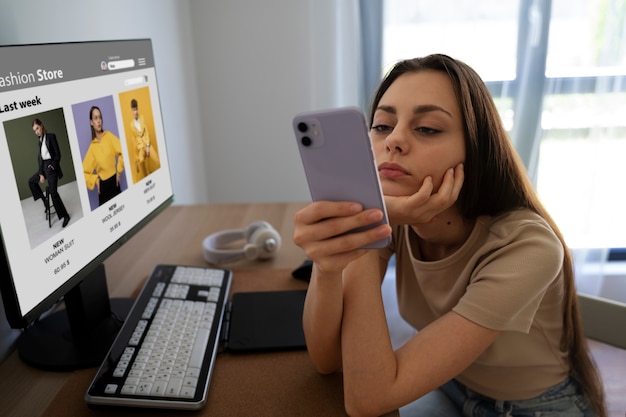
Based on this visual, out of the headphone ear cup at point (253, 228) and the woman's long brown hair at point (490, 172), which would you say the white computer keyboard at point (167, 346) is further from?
the woman's long brown hair at point (490, 172)

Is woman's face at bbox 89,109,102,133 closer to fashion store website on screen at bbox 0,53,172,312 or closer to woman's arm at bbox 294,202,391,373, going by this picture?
fashion store website on screen at bbox 0,53,172,312

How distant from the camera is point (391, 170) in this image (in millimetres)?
833

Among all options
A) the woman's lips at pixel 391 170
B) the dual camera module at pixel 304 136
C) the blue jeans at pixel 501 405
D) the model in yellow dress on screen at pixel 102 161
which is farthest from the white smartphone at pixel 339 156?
the blue jeans at pixel 501 405

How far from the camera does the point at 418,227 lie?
0.99m

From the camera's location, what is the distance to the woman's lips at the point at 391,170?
2.71 ft

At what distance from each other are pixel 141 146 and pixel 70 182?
271 millimetres

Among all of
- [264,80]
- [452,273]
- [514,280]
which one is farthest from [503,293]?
[264,80]

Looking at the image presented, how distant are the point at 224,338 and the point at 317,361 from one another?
0.18 metres

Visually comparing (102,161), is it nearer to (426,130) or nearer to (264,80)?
(426,130)

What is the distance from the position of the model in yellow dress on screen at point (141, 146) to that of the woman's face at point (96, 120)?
120mm

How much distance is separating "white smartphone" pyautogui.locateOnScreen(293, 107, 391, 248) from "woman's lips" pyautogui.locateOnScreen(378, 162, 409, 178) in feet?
0.57

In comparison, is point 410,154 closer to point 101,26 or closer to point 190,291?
point 190,291

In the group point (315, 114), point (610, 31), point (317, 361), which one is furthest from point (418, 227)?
point (610, 31)

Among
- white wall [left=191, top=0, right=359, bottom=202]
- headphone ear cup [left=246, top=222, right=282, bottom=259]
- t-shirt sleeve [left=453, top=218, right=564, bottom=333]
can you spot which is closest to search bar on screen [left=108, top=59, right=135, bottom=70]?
headphone ear cup [left=246, top=222, right=282, bottom=259]
